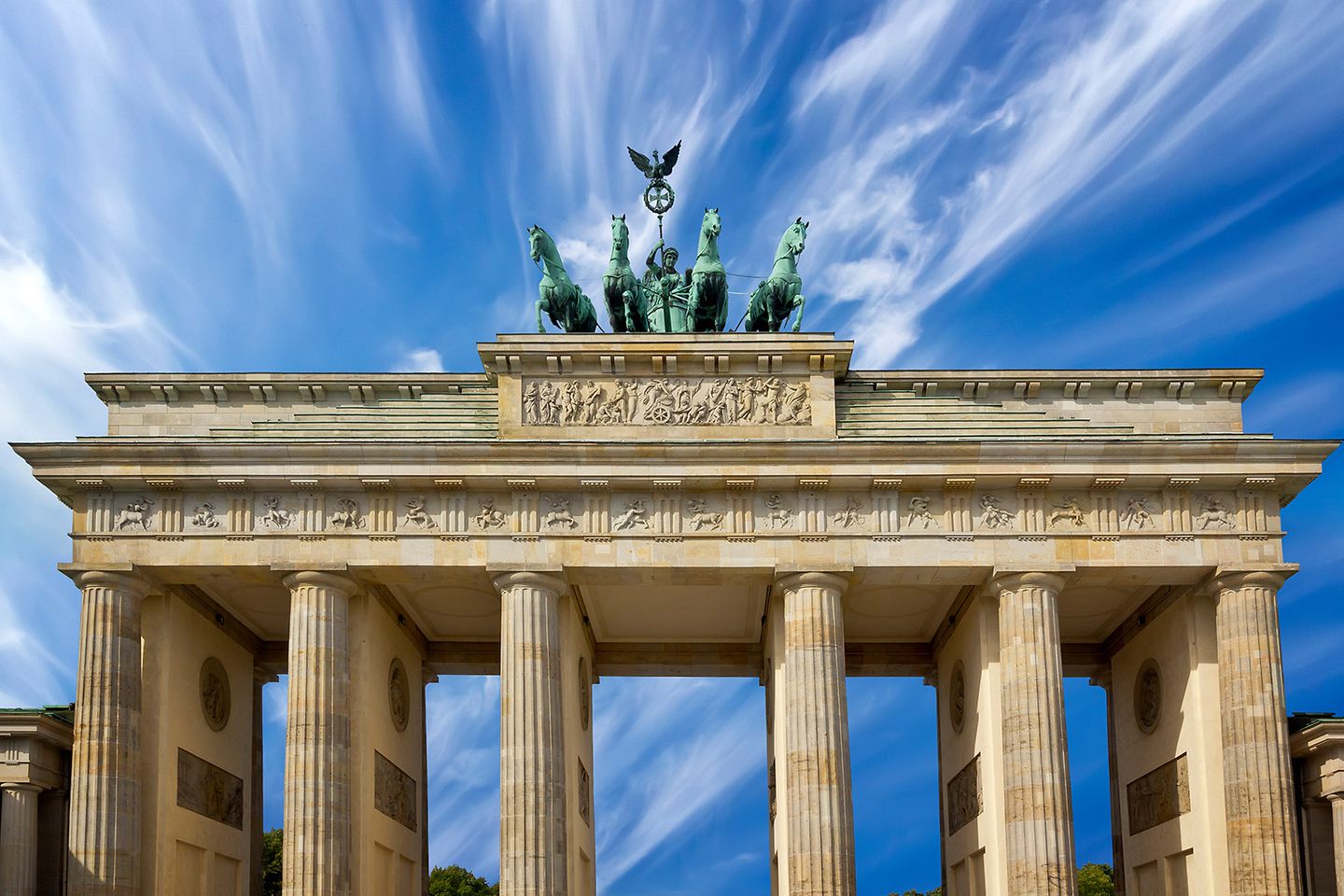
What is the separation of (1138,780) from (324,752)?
772 inches

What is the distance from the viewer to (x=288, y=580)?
106ft

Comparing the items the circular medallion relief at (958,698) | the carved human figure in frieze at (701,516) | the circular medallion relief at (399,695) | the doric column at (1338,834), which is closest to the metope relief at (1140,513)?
the circular medallion relief at (958,698)

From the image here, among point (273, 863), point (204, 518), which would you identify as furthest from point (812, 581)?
point (273, 863)

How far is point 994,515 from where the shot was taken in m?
33.0

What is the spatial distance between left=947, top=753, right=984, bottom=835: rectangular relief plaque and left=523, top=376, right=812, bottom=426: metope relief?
9251 mm

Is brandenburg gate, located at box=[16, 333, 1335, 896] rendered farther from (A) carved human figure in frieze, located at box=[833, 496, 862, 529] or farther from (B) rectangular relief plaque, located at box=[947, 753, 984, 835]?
(B) rectangular relief plaque, located at box=[947, 753, 984, 835]

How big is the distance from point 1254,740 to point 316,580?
20075mm

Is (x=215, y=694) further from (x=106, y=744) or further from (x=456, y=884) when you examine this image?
(x=456, y=884)

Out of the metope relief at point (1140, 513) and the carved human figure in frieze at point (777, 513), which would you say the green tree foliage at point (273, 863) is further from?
the metope relief at point (1140, 513)

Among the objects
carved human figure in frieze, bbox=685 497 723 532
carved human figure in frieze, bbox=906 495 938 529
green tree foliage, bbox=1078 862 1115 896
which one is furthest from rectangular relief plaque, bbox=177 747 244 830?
green tree foliage, bbox=1078 862 1115 896

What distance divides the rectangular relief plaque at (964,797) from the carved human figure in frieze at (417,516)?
44.8 feet

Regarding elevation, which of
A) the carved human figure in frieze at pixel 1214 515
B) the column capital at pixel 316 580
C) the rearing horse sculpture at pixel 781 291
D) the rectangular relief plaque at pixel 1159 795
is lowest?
the rectangular relief plaque at pixel 1159 795

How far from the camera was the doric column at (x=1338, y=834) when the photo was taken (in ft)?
107

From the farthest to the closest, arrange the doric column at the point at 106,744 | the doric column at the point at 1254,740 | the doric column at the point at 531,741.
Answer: the doric column at the point at 1254,740 < the doric column at the point at 531,741 < the doric column at the point at 106,744
